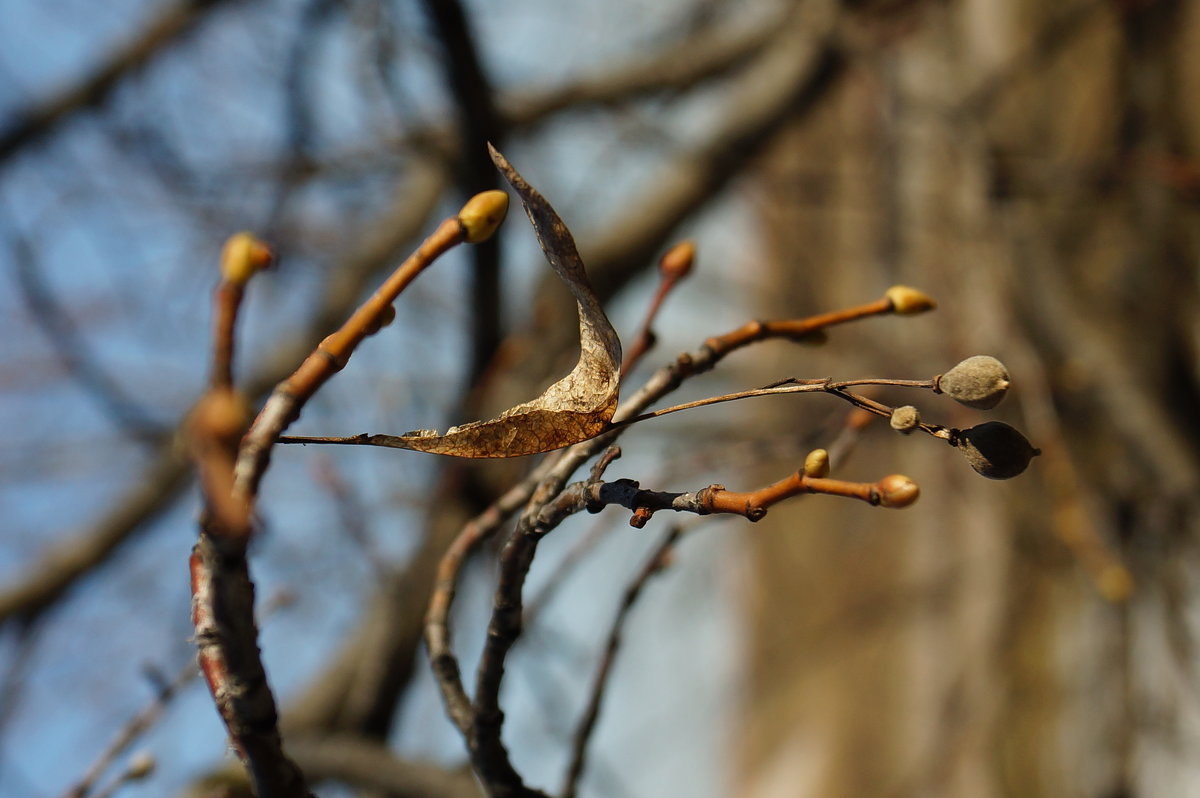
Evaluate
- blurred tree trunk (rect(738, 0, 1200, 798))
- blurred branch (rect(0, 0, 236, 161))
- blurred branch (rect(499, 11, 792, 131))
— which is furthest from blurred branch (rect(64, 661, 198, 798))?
blurred branch (rect(0, 0, 236, 161))

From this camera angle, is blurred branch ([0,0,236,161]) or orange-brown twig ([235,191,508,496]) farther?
blurred branch ([0,0,236,161])

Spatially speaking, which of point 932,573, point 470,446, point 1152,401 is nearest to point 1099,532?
point 1152,401

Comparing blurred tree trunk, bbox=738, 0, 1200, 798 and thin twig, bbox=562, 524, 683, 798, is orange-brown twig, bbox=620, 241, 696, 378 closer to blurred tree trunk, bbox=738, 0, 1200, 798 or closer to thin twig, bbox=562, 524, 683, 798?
thin twig, bbox=562, 524, 683, 798

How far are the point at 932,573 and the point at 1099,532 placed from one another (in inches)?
31.0

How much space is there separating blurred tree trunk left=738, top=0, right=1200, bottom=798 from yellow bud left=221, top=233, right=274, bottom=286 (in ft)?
2.49

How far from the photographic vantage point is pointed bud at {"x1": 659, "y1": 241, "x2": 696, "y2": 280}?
16.6 inches

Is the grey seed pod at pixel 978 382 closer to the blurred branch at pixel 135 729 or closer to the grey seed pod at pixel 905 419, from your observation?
the grey seed pod at pixel 905 419

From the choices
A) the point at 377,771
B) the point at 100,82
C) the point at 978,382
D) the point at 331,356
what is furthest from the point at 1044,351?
the point at 100,82

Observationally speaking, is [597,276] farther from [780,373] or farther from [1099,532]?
[1099,532]

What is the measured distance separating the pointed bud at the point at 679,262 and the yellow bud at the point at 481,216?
0.52 feet

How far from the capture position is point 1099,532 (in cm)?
122

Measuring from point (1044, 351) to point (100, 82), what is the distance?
1.74 meters

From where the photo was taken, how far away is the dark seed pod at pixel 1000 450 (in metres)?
0.25

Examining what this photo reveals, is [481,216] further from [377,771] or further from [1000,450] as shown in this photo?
[377,771]
